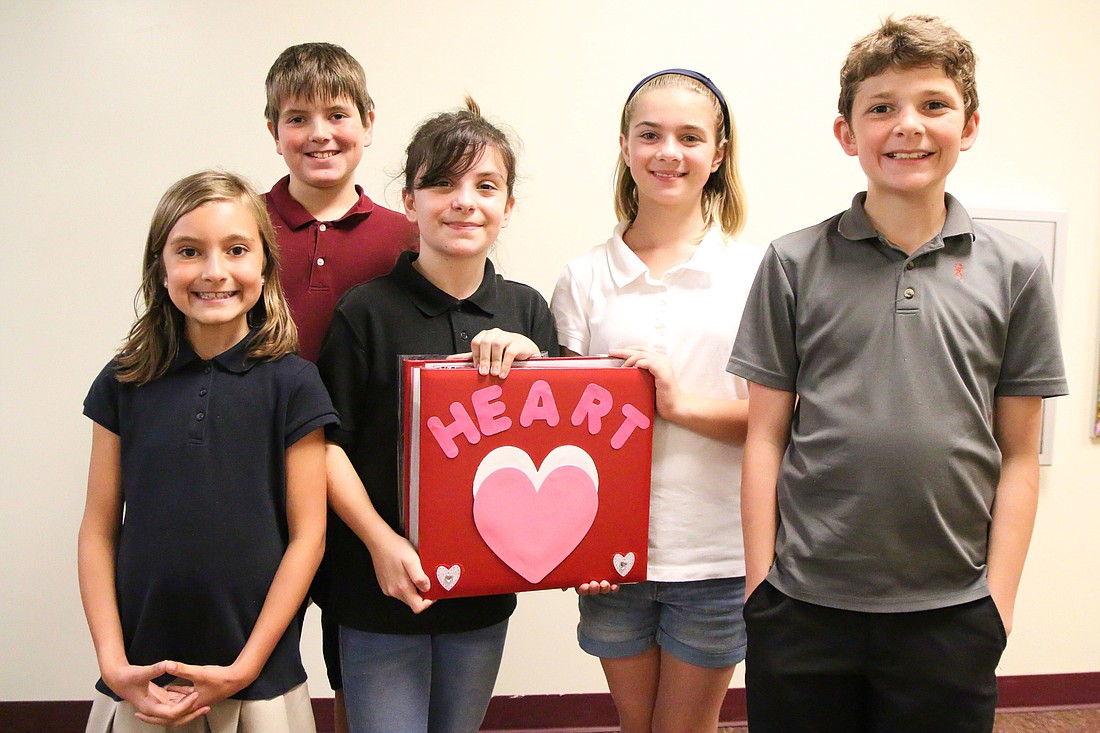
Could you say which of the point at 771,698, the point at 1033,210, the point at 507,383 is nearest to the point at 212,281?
the point at 507,383

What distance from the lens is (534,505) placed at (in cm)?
125

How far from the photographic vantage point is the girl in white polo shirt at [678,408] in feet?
4.49

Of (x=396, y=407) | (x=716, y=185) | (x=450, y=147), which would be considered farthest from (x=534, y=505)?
(x=716, y=185)

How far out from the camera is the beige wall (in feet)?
7.23

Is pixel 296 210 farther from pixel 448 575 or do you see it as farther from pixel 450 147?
pixel 448 575

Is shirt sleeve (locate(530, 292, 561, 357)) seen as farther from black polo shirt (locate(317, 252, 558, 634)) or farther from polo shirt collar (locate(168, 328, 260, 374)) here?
polo shirt collar (locate(168, 328, 260, 374))

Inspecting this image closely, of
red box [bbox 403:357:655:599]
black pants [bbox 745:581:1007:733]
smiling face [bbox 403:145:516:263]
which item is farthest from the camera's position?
smiling face [bbox 403:145:516:263]

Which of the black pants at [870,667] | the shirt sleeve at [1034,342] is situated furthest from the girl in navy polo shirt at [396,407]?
the shirt sleeve at [1034,342]

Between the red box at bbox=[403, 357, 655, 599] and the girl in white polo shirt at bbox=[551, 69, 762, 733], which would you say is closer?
the red box at bbox=[403, 357, 655, 599]

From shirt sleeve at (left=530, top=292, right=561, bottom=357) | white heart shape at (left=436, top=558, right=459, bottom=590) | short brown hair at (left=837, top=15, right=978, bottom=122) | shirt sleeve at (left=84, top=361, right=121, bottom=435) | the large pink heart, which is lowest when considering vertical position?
white heart shape at (left=436, top=558, right=459, bottom=590)

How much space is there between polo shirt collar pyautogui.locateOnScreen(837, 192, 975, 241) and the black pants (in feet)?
1.73

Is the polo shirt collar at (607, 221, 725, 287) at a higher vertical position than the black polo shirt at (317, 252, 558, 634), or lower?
higher

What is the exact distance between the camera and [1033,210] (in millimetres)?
2475

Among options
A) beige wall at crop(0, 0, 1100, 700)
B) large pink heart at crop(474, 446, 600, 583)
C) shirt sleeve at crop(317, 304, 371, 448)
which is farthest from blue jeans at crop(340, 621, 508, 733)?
beige wall at crop(0, 0, 1100, 700)
